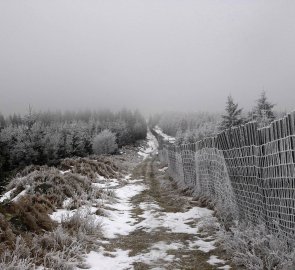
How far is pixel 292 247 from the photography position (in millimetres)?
4637

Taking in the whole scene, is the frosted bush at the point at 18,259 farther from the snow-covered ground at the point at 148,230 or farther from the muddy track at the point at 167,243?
the muddy track at the point at 167,243

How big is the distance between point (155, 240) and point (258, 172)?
2.51m

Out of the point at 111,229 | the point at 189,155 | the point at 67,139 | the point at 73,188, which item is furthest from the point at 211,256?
the point at 67,139

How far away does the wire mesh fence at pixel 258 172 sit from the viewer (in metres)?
4.79

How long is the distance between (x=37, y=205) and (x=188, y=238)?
10.7 ft

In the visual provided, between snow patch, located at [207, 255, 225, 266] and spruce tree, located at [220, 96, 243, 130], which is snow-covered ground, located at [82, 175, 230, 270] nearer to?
snow patch, located at [207, 255, 225, 266]

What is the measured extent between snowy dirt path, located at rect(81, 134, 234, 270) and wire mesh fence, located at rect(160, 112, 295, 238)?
882 mm

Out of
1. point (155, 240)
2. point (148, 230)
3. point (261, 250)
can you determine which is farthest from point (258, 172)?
point (148, 230)

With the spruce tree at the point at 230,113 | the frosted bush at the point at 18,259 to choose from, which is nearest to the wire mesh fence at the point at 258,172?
the frosted bush at the point at 18,259

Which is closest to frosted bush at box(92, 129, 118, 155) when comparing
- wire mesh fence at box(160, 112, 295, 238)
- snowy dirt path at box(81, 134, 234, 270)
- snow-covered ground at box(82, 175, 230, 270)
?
snow-covered ground at box(82, 175, 230, 270)

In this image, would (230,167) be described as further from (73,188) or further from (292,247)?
(73,188)

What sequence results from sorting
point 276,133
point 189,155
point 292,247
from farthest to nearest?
1. point 189,155
2. point 276,133
3. point 292,247

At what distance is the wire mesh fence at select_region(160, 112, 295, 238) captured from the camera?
15.7ft

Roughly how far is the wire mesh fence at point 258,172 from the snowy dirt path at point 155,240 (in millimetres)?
882
